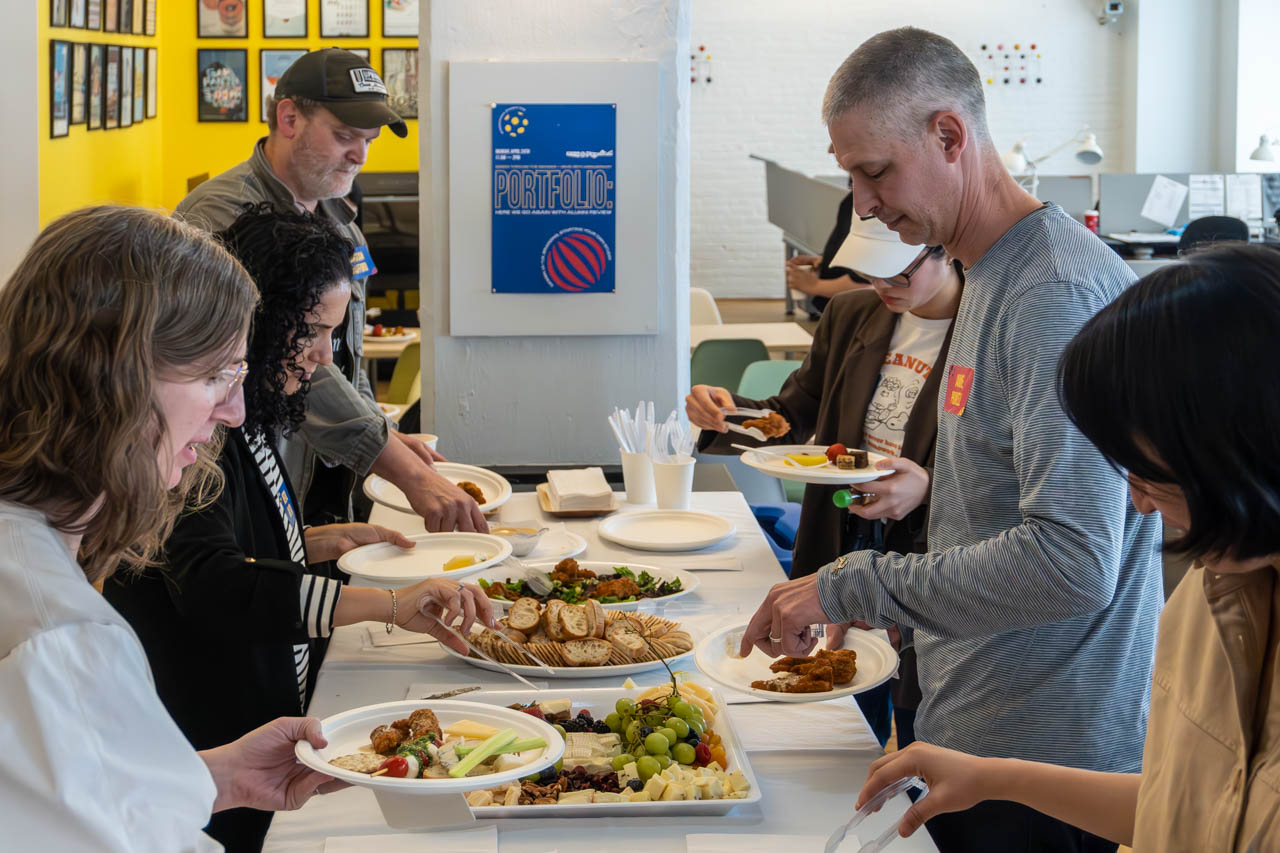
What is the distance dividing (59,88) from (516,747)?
6.23 metres

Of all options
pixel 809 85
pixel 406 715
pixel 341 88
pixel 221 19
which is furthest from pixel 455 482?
pixel 809 85

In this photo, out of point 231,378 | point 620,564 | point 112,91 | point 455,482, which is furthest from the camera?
point 112,91

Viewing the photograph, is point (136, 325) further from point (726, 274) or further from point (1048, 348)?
point (726, 274)

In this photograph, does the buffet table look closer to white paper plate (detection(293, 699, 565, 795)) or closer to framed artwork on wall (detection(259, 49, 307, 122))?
white paper plate (detection(293, 699, 565, 795))

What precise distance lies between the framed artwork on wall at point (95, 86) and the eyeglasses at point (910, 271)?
612 cm

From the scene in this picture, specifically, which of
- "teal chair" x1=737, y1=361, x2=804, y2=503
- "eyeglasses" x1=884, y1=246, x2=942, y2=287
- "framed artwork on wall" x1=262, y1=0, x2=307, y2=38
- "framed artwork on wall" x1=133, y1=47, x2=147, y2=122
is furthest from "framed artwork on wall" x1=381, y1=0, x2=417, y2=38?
"eyeglasses" x1=884, y1=246, x2=942, y2=287

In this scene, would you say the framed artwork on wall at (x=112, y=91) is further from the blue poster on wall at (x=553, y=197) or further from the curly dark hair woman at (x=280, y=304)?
the curly dark hair woman at (x=280, y=304)

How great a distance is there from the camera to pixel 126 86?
8.04m

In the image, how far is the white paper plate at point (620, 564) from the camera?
7.16 ft

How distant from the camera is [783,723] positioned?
A: 1.76 meters

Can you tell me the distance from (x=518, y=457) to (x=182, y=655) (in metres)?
1.99

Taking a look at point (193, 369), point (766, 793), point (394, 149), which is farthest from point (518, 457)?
point (394, 149)

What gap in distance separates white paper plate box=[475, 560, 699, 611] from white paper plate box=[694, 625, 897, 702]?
0.30m

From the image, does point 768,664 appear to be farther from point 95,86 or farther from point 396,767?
point 95,86
